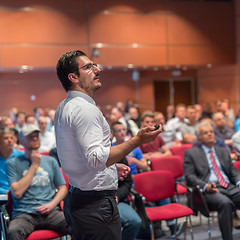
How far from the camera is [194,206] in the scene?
13.6 feet

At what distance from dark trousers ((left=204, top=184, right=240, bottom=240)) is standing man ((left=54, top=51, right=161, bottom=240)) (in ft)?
7.43

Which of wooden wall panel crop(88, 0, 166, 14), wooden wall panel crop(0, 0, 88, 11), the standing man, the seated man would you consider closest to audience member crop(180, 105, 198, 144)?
the seated man

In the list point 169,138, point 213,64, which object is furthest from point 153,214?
point 213,64

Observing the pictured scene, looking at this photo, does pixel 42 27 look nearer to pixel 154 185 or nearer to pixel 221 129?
pixel 221 129

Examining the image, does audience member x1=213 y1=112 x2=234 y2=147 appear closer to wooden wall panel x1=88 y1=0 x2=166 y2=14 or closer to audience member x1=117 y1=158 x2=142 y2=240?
audience member x1=117 y1=158 x2=142 y2=240

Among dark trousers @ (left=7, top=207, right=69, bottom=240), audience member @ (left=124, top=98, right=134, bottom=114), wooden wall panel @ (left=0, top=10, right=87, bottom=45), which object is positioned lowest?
dark trousers @ (left=7, top=207, right=69, bottom=240)

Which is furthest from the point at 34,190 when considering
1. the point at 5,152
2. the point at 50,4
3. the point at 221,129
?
the point at 50,4

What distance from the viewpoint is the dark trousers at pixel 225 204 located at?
12.8 feet

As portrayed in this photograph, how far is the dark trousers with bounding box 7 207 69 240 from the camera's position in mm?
3252

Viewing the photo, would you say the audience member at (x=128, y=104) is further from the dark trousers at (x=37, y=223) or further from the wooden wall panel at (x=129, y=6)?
the dark trousers at (x=37, y=223)

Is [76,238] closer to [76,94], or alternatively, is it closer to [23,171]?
[76,94]

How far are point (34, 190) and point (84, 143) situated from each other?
1.97 meters

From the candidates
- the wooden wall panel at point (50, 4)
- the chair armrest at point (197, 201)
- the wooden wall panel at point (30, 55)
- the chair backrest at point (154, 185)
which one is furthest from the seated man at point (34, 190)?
the wooden wall panel at point (50, 4)

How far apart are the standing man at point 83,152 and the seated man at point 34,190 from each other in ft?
4.89
